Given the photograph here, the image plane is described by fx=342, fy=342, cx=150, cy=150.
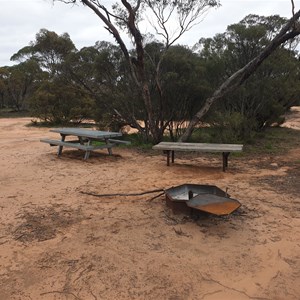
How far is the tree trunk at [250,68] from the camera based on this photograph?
26.6 ft

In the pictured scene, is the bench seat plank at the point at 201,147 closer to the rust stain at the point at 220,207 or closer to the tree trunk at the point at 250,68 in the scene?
the tree trunk at the point at 250,68

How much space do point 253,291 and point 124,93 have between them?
8.79 m

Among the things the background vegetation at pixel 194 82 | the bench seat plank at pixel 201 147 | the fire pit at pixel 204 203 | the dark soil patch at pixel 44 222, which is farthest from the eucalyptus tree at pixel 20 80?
the fire pit at pixel 204 203

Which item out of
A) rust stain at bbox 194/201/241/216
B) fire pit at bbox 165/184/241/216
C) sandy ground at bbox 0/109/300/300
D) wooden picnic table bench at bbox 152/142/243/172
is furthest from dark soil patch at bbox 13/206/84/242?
wooden picnic table bench at bbox 152/142/243/172

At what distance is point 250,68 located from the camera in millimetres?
8922

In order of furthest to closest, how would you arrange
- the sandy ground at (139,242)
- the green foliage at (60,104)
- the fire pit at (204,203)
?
1. the green foliage at (60,104)
2. the fire pit at (204,203)
3. the sandy ground at (139,242)

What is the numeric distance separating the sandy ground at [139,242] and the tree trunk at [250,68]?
3.61m

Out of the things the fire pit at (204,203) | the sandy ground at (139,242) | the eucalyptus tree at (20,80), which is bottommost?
the sandy ground at (139,242)

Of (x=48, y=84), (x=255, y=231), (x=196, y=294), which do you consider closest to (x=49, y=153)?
(x=255, y=231)

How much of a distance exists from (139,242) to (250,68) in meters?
6.86

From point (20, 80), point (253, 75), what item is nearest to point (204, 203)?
point (253, 75)

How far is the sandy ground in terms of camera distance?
8.76ft

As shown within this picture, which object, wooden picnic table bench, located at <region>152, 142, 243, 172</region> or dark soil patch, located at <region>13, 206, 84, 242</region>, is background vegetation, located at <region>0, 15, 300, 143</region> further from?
dark soil patch, located at <region>13, 206, 84, 242</region>

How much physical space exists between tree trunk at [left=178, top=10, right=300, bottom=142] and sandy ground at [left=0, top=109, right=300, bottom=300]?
361cm
